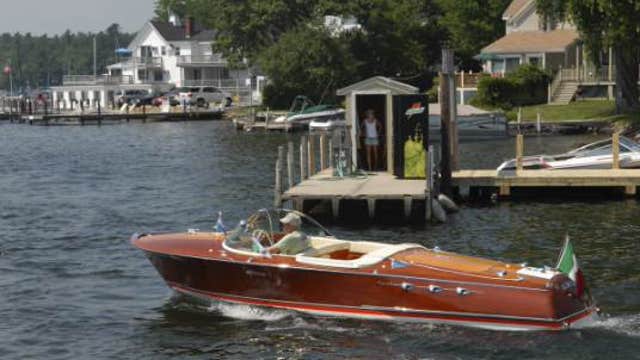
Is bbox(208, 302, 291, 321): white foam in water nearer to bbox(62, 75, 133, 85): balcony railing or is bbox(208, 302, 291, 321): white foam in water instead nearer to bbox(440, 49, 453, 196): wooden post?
bbox(440, 49, 453, 196): wooden post

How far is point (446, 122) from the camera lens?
110 feet

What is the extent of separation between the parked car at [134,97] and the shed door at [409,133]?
75076 mm

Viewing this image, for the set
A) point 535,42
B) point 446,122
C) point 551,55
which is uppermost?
point 535,42

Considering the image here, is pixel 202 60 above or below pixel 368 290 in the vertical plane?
above

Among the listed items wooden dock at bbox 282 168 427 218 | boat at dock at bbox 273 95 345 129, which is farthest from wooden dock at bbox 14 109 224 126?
wooden dock at bbox 282 168 427 218

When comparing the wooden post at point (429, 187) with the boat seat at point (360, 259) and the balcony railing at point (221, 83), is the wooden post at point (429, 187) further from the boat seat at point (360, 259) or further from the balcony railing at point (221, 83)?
the balcony railing at point (221, 83)

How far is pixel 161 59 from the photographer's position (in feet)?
426

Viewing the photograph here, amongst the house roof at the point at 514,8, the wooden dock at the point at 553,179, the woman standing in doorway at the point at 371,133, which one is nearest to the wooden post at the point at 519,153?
the wooden dock at the point at 553,179

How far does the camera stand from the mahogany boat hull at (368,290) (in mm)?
18797

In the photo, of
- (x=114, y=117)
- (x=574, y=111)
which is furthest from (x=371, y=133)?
(x=114, y=117)

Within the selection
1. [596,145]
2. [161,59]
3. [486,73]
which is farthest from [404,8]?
[596,145]

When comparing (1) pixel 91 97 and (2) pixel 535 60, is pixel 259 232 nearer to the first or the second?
(2) pixel 535 60

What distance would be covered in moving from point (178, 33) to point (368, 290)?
116012 mm

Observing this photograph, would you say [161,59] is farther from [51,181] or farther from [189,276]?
[189,276]
